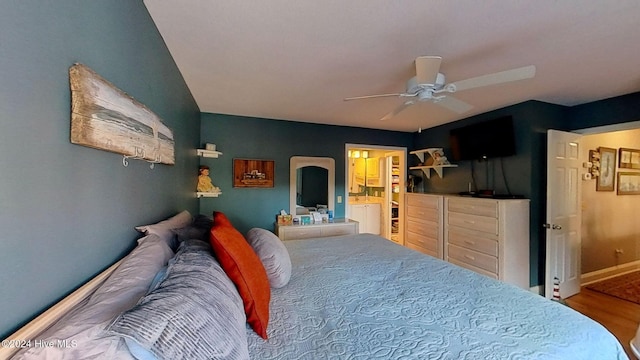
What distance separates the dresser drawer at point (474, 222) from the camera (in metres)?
2.91

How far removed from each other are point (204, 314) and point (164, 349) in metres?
0.16

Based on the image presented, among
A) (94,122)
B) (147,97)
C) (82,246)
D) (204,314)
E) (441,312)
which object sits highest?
(147,97)

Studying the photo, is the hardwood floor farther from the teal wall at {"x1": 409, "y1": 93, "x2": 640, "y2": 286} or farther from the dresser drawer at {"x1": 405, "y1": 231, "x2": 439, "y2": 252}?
the dresser drawer at {"x1": 405, "y1": 231, "x2": 439, "y2": 252}

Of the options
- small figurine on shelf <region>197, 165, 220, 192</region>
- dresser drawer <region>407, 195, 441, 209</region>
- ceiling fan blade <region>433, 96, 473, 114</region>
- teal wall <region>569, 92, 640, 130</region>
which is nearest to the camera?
ceiling fan blade <region>433, 96, 473, 114</region>

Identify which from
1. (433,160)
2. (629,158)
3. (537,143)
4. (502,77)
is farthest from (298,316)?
(629,158)

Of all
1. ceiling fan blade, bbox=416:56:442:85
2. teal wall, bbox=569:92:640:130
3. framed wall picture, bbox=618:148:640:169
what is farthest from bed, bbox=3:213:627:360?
framed wall picture, bbox=618:148:640:169

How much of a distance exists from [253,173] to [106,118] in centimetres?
274

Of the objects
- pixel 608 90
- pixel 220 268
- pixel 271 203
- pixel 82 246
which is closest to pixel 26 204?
pixel 82 246

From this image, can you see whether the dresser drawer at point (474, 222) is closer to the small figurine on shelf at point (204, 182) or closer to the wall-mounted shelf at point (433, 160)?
the wall-mounted shelf at point (433, 160)

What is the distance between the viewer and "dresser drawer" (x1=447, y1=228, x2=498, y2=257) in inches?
115

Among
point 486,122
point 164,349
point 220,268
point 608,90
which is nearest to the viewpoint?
point 164,349

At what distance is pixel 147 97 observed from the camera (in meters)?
1.44

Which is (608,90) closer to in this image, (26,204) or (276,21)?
(276,21)

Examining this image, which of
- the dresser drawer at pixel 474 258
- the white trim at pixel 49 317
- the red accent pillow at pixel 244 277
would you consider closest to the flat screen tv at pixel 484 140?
the dresser drawer at pixel 474 258
